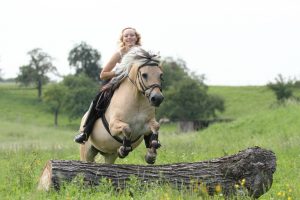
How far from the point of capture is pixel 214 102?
8325cm

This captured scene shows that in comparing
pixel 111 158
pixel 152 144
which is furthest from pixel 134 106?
pixel 111 158

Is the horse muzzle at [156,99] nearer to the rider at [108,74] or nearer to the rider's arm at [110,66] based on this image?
the rider at [108,74]

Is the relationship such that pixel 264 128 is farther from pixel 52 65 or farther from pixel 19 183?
pixel 52 65

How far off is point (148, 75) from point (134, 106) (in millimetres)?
724

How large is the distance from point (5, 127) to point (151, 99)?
199 ft

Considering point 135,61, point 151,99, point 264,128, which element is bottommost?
point 264,128

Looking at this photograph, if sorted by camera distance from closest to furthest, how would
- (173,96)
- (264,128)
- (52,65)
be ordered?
(264,128)
(173,96)
(52,65)

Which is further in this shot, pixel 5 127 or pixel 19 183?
pixel 5 127

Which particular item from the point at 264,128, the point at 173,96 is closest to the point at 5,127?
the point at 173,96

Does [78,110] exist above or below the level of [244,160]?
below

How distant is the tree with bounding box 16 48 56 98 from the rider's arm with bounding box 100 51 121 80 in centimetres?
9754

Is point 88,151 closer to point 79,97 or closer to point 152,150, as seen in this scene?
point 152,150

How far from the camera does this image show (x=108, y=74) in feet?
35.6

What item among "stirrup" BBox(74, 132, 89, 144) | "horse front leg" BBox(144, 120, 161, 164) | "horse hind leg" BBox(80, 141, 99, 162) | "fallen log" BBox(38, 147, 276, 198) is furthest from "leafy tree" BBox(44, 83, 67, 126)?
"fallen log" BBox(38, 147, 276, 198)
